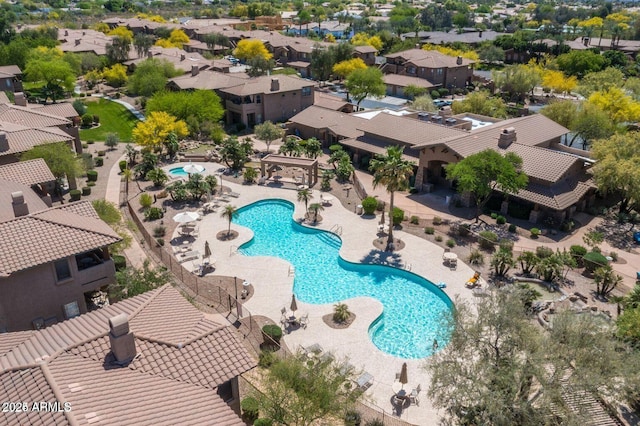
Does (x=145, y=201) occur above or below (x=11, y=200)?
below

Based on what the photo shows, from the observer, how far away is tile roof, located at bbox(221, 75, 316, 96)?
213 ft

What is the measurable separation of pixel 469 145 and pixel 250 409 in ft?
107

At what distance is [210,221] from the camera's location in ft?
134

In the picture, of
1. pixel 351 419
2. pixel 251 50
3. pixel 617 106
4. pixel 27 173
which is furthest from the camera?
pixel 251 50

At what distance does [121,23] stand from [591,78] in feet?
428

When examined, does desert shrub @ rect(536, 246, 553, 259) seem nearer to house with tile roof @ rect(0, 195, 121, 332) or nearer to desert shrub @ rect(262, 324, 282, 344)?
desert shrub @ rect(262, 324, 282, 344)

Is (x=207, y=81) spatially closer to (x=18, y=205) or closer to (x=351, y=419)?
(x=18, y=205)

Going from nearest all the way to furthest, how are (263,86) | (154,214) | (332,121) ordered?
(154,214)
(332,121)
(263,86)

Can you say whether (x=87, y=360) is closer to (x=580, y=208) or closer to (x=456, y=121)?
(x=580, y=208)

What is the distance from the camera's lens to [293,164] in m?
47.9

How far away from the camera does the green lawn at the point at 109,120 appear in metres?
62.5

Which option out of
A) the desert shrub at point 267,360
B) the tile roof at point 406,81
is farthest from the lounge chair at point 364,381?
the tile roof at point 406,81

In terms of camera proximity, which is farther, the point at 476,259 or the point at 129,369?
the point at 476,259

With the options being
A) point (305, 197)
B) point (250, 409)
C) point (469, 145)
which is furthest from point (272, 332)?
point (469, 145)
